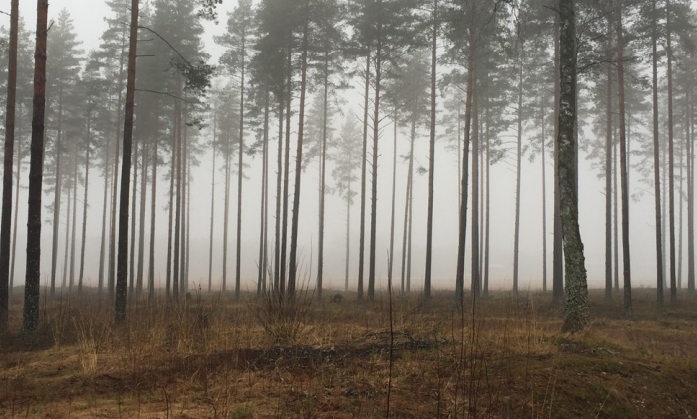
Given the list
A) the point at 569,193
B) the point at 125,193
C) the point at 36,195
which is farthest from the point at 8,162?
the point at 569,193

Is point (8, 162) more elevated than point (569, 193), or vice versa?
point (8, 162)

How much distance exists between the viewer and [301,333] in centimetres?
702

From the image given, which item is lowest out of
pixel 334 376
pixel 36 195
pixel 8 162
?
pixel 334 376

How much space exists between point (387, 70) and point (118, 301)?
1431 cm

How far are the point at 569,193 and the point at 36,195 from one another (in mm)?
11443

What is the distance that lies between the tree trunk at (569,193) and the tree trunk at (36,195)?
11.0 m

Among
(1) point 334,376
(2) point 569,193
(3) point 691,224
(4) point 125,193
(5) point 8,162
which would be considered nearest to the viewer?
(1) point 334,376

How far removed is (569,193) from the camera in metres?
8.69

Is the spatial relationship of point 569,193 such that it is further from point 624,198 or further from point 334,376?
point 334,376

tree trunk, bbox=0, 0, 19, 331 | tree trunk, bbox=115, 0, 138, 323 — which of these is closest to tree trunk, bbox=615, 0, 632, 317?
tree trunk, bbox=115, 0, 138, 323

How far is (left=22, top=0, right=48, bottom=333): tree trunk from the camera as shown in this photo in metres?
8.68

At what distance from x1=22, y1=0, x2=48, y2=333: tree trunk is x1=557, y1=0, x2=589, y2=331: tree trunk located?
434 inches

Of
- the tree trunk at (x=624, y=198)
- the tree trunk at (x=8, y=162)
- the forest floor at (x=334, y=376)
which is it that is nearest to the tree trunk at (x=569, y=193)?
the forest floor at (x=334, y=376)

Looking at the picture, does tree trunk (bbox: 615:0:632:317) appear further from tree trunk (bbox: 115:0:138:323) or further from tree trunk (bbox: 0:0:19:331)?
tree trunk (bbox: 0:0:19:331)
